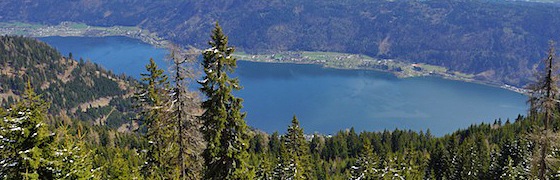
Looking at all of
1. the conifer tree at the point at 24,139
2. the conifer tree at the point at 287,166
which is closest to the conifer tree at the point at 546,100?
the conifer tree at the point at 24,139

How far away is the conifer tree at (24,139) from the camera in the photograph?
1550cm

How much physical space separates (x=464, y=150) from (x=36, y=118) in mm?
64923

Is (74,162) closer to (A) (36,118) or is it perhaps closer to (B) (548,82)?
(A) (36,118)

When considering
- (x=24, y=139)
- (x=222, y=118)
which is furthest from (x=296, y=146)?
(x=24, y=139)

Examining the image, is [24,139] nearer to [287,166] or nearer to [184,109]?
[184,109]

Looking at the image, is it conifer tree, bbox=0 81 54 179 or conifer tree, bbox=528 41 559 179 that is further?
conifer tree, bbox=528 41 559 179

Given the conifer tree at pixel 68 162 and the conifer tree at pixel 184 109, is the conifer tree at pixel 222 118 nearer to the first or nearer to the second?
the conifer tree at pixel 184 109

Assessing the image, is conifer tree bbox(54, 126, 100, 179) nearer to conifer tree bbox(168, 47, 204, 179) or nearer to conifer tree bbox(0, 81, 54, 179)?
conifer tree bbox(0, 81, 54, 179)

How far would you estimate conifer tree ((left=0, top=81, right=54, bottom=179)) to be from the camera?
1550 cm

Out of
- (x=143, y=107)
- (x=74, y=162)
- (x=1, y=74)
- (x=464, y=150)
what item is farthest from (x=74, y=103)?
(x=74, y=162)

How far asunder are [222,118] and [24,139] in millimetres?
8049

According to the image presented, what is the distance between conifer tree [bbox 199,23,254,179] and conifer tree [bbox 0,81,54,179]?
22.8 ft

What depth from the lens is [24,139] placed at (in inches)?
619

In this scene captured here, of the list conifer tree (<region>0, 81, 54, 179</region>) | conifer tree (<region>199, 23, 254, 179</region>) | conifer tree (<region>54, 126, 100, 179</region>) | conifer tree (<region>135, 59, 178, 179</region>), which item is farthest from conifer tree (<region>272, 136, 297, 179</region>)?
conifer tree (<region>0, 81, 54, 179</region>)
